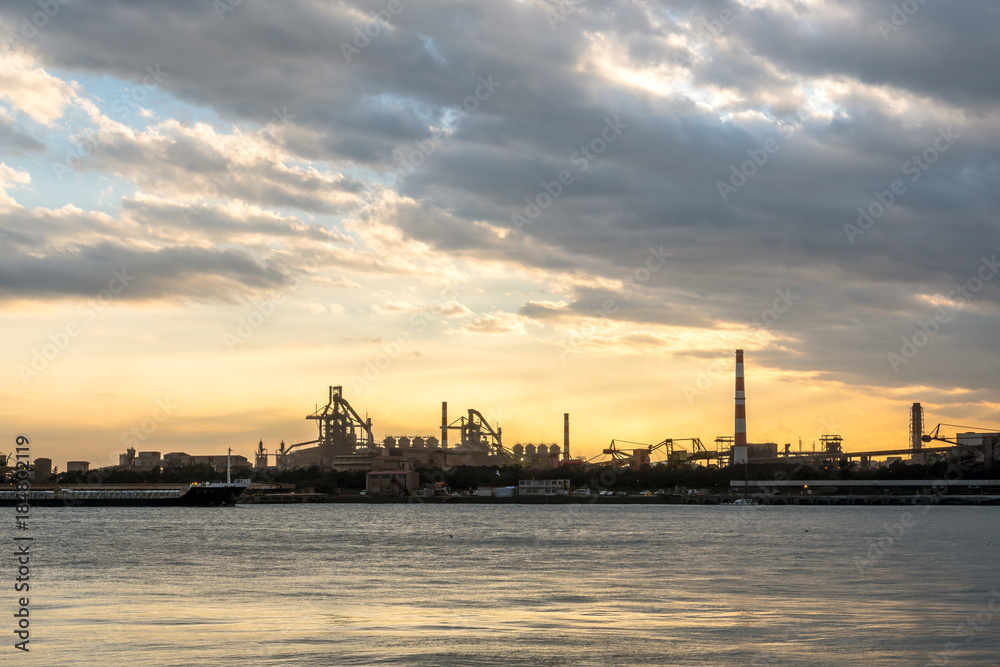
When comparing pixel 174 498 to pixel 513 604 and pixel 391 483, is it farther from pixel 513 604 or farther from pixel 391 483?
pixel 513 604

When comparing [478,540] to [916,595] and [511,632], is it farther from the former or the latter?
[511,632]

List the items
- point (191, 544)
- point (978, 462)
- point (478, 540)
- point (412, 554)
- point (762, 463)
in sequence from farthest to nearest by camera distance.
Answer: point (762, 463)
point (978, 462)
point (478, 540)
point (191, 544)
point (412, 554)

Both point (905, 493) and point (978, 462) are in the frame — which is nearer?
point (905, 493)

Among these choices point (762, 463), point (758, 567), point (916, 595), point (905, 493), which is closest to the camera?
point (916, 595)

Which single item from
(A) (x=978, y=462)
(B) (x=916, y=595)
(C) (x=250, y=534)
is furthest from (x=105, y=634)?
(A) (x=978, y=462)

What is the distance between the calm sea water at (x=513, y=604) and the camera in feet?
62.4

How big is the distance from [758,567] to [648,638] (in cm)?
1910

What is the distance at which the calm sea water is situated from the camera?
19.0 metres

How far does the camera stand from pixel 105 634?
836 inches

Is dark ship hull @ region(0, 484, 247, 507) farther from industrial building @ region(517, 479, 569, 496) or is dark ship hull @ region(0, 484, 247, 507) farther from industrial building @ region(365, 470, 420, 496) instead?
industrial building @ region(517, 479, 569, 496)

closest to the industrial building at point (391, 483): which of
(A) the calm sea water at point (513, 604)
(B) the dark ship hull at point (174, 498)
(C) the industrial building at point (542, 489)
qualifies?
(C) the industrial building at point (542, 489)

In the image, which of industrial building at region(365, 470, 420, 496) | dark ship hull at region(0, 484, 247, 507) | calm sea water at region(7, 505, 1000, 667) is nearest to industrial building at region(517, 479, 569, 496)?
industrial building at region(365, 470, 420, 496)

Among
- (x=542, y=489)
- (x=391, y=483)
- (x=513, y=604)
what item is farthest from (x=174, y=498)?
(x=513, y=604)

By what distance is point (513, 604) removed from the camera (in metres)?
26.5
